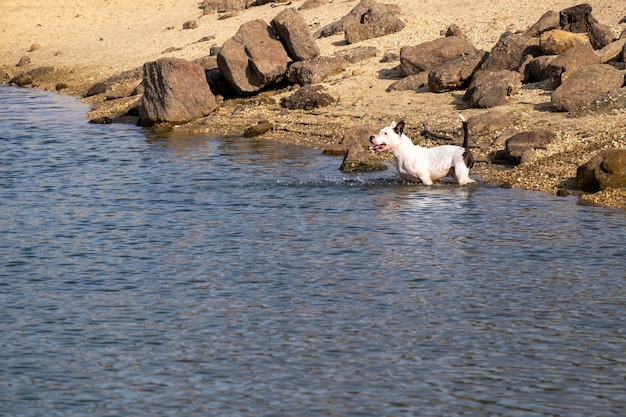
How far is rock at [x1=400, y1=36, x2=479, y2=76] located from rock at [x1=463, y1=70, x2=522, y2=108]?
2562 millimetres

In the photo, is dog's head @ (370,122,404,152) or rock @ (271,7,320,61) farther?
rock @ (271,7,320,61)

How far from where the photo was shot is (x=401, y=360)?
10047 mm

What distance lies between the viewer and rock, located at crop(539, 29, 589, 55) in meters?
24.3

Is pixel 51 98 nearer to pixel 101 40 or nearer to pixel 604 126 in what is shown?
pixel 101 40

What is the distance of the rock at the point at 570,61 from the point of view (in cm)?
2266

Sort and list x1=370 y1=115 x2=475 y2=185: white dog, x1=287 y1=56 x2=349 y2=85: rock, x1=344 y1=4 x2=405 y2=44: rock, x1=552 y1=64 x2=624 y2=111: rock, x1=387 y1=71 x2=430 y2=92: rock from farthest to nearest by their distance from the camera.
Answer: x1=344 y1=4 x2=405 y2=44: rock → x1=287 y1=56 x2=349 y2=85: rock → x1=387 y1=71 x2=430 y2=92: rock → x1=552 y1=64 x2=624 y2=111: rock → x1=370 y1=115 x2=475 y2=185: white dog

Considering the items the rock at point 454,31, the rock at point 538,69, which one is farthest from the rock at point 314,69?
the rock at point 538,69

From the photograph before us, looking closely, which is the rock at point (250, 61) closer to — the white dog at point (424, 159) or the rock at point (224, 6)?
the white dog at point (424, 159)

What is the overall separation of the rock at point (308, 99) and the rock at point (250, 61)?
1213mm

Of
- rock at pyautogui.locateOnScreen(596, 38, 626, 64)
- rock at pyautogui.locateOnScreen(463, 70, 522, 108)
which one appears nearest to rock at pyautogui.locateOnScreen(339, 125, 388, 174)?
rock at pyautogui.locateOnScreen(463, 70, 522, 108)

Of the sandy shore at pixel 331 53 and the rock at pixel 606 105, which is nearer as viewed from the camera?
the sandy shore at pixel 331 53

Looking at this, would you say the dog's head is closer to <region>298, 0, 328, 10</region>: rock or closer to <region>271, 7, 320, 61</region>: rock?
<region>271, 7, 320, 61</region>: rock

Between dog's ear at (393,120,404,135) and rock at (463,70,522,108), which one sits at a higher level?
rock at (463,70,522,108)

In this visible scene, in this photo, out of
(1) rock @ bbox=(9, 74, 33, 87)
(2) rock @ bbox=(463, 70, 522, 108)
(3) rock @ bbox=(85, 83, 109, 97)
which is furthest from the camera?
(1) rock @ bbox=(9, 74, 33, 87)
